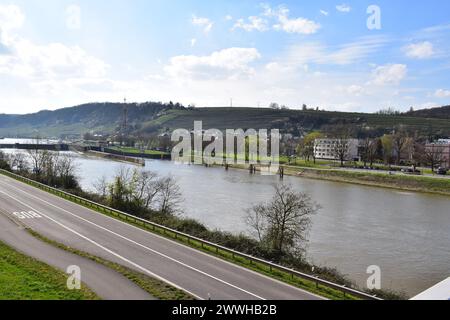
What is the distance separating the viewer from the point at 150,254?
19.0m

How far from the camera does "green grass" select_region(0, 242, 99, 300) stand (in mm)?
13191

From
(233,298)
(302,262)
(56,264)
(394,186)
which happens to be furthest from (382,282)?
(394,186)

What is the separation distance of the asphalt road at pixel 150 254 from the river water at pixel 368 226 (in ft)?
21.3

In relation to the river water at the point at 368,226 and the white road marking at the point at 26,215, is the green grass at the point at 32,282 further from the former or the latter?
the river water at the point at 368,226

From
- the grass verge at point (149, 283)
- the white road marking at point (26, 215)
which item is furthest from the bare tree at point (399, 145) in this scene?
the grass verge at point (149, 283)

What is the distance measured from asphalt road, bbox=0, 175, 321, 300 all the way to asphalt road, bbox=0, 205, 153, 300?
1.00 metres

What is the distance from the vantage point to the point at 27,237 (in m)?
21.7

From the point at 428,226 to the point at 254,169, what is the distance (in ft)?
177

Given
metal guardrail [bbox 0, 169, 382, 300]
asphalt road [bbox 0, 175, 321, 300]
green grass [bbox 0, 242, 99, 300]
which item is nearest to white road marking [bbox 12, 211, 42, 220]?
asphalt road [bbox 0, 175, 321, 300]

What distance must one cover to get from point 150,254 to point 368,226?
1911 centimetres

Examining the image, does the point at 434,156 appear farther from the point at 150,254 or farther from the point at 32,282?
the point at 32,282

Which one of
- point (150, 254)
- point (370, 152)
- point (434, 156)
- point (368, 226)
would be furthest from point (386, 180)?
point (150, 254)

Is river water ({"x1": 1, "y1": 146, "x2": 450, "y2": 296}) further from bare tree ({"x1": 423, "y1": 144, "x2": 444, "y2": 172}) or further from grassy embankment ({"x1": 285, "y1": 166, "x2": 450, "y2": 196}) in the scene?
bare tree ({"x1": 423, "y1": 144, "x2": 444, "y2": 172})
